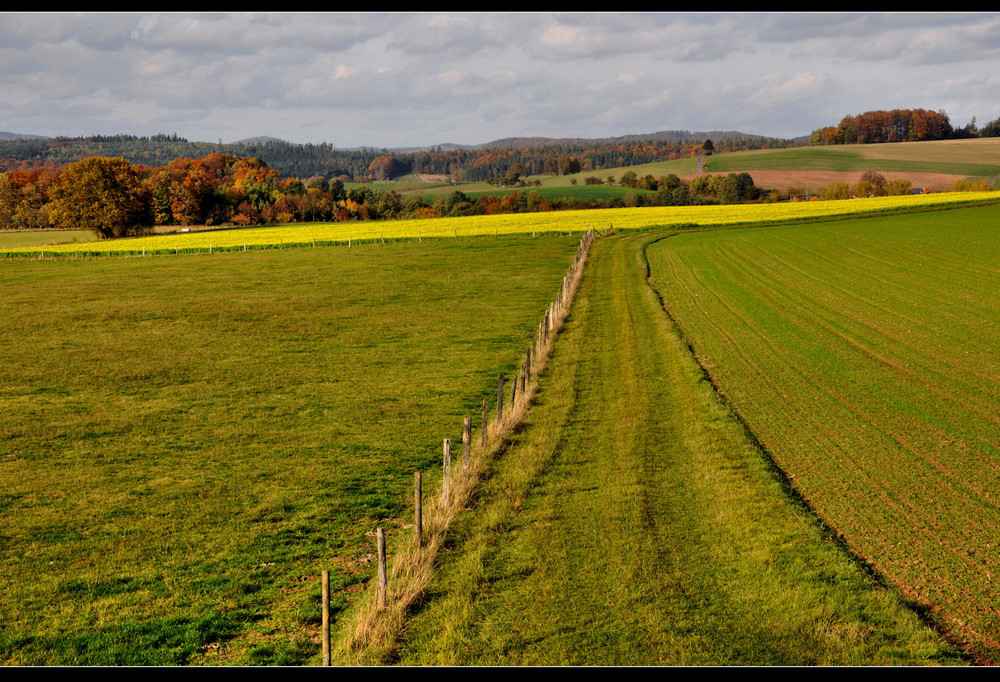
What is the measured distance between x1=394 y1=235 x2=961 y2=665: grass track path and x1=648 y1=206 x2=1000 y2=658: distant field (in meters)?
0.94

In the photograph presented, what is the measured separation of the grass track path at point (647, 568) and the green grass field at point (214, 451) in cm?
192

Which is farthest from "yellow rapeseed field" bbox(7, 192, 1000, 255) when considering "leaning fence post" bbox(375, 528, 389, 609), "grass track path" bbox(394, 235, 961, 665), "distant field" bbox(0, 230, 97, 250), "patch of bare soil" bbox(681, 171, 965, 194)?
"leaning fence post" bbox(375, 528, 389, 609)

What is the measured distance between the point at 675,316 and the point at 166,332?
2222 cm

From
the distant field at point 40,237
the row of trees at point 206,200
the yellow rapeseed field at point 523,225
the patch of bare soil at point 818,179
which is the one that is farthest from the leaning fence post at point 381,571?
the patch of bare soil at point 818,179

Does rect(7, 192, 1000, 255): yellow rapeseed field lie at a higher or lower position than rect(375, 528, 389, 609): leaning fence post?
higher

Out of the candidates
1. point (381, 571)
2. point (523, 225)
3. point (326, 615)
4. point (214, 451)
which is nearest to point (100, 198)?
point (523, 225)

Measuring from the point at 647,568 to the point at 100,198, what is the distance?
91422 millimetres

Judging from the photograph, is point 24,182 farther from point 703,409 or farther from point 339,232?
point 703,409

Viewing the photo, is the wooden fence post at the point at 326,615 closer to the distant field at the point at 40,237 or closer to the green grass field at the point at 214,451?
the green grass field at the point at 214,451

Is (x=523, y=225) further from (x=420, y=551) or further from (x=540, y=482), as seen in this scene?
(x=420, y=551)

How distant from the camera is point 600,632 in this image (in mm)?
8641

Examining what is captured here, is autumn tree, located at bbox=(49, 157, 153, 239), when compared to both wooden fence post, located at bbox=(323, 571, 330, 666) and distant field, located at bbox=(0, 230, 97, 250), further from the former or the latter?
wooden fence post, located at bbox=(323, 571, 330, 666)

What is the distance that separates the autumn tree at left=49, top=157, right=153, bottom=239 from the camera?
8356 cm

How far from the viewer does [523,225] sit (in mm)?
79938
